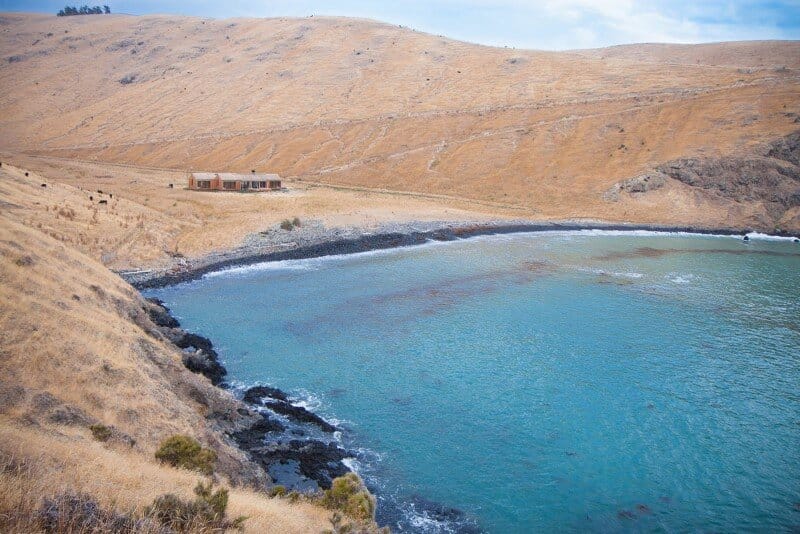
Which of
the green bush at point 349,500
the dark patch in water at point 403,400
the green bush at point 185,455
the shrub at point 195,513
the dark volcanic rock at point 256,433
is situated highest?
the shrub at point 195,513

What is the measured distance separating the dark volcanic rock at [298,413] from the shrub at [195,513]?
1151 cm

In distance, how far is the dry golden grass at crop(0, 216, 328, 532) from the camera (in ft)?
31.5

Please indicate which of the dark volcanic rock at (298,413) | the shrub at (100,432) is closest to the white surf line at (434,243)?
the dark volcanic rock at (298,413)

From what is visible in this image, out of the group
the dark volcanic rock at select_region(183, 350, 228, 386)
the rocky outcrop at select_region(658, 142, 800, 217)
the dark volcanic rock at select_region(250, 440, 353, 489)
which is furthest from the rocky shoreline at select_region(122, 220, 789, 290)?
the dark volcanic rock at select_region(250, 440, 353, 489)

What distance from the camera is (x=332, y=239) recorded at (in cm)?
5225

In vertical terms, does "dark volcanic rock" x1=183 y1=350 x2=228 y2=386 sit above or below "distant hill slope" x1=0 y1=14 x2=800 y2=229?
below

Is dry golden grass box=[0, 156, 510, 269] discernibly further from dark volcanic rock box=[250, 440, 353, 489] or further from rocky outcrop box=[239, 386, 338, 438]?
dark volcanic rock box=[250, 440, 353, 489]

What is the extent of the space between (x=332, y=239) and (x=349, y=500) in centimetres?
3984

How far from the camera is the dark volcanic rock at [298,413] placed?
21.6 metres

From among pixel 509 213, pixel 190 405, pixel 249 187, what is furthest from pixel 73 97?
pixel 190 405

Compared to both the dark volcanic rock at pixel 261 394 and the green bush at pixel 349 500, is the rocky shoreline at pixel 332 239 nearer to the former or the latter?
the dark volcanic rock at pixel 261 394

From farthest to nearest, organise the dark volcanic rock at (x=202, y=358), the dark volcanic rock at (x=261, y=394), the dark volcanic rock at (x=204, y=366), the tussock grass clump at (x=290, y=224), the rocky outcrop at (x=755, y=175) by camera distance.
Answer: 1. the rocky outcrop at (x=755, y=175)
2. the tussock grass clump at (x=290, y=224)
3. the dark volcanic rock at (x=202, y=358)
4. the dark volcanic rock at (x=204, y=366)
5. the dark volcanic rock at (x=261, y=394)

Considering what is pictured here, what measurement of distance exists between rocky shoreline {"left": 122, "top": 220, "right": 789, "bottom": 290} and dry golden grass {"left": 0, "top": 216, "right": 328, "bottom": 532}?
14947mm

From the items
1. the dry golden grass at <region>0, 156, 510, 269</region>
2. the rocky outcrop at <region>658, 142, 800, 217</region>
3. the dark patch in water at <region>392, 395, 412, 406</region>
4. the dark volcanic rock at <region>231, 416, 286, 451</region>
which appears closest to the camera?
the dark volcanic rock at <region>231, 416, 286, 451</region>
